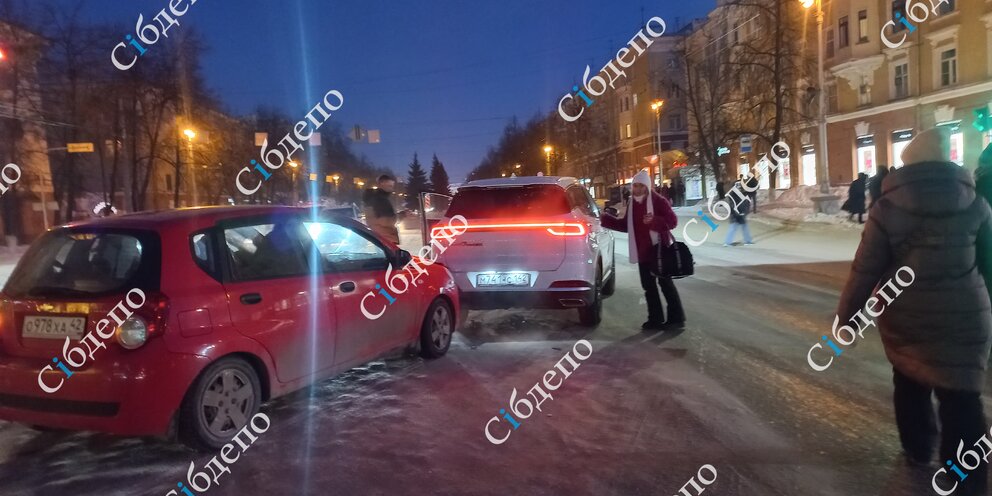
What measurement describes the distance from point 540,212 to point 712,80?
113 ft

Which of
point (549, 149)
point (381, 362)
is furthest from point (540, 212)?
point (549, 149)

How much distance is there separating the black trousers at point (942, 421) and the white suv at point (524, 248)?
12.7 ft

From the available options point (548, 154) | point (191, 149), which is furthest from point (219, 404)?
point (548, 154)

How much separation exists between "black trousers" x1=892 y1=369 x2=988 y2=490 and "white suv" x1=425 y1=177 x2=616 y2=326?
12.7 ft

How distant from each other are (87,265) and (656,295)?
18.2 feet

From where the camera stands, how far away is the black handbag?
7520mm

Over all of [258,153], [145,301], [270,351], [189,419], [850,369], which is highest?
[258,153]

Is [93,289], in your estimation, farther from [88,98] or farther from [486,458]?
[88,98]

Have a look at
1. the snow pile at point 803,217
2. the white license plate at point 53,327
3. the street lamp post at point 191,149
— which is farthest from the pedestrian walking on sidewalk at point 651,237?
the street lamp post at point 191,149

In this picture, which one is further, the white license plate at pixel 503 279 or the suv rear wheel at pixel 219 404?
the white license plate at pixel 503 279

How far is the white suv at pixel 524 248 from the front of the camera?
7.50m

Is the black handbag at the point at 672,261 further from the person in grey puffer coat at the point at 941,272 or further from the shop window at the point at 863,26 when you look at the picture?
the shop window at the point at 863,26

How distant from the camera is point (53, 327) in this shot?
14.0ft

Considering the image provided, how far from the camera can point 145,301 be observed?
13.7 feet
